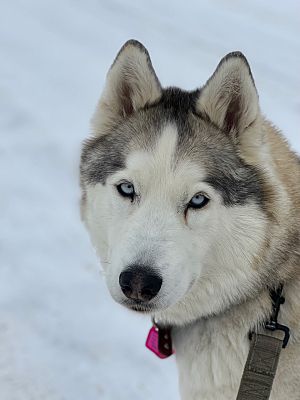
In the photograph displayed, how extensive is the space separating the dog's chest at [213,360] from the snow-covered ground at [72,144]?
2.92ft

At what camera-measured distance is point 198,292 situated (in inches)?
100

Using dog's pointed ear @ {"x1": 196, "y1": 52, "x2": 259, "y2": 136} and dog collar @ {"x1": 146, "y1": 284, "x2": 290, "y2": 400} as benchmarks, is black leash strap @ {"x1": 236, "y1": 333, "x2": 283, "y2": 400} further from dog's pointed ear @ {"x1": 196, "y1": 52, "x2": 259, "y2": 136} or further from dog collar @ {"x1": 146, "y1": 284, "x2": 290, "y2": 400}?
dog's pointed ear @ {"x1": 196, "y1": 52, "x2": 259, "y2": 136}

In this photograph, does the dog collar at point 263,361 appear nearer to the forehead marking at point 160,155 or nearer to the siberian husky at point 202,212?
the siberian husky at point 202,212

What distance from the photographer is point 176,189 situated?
2352 millimetres

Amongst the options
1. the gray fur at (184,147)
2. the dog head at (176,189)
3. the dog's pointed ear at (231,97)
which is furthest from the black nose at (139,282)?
the dog's pointed ear at (231,97)

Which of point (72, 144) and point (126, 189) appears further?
point (72, 144)

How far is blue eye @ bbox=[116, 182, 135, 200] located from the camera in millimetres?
2438

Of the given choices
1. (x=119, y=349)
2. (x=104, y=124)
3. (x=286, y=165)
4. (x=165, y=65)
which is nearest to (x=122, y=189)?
(x=104, y=124)

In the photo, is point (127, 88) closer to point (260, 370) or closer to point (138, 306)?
point (138, 306)

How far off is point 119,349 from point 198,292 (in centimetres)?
134

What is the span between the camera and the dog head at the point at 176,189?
228cm

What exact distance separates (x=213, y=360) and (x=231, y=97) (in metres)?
1.17

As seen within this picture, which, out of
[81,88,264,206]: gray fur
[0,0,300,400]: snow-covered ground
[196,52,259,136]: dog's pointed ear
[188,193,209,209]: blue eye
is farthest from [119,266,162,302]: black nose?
[0,0,300,400]: snow-covered ground

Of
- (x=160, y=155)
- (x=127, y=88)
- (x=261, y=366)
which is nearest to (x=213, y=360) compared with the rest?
(x=261, y=366)
